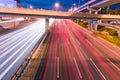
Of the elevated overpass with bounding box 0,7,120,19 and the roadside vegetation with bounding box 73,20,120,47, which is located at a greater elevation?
the elevated overpass with bounding box 0,7,120,19

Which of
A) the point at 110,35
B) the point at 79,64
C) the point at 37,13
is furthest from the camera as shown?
the point at 110,35

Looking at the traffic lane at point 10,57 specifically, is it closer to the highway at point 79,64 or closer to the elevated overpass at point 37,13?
the highway at point 79,64

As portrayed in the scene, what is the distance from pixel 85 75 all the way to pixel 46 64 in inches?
350

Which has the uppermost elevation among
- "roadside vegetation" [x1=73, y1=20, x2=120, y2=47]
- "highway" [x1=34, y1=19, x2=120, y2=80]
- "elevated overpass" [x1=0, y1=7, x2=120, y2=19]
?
"elevated overpass" [x1=0, y1=7, x2=120, y2=19]

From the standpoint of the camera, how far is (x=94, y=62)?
123 feet

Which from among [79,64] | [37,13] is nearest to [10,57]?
[79,64]

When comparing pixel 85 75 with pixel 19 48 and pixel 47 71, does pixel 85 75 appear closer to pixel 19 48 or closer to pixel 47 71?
pixel 47 71

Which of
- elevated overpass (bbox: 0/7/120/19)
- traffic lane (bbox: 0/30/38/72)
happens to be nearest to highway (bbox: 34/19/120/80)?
traffic lane (bbox: 0/30/38/72)

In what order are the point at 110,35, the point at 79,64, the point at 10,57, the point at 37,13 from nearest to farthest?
the point at 79,64 < the point at 10,57 < the point at 37,13 < the point at 110,35

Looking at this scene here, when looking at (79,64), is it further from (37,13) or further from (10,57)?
(37,13)

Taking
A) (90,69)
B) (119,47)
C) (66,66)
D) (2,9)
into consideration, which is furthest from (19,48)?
(119,47)

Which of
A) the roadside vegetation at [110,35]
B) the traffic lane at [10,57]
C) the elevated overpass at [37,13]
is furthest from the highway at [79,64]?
the elevated overpass at [37,13]

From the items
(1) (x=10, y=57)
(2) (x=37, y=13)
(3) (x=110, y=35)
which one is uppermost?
(2) (x=37, y=13)

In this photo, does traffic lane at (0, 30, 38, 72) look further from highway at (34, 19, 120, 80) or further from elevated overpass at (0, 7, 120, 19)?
elevated overpass at (0, 7, 120, 19)
